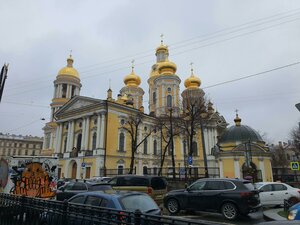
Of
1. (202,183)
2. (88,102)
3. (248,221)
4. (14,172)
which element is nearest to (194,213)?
(202,183)

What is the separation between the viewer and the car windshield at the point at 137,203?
6930mm

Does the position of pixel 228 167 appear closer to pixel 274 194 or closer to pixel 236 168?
pixel 236 168

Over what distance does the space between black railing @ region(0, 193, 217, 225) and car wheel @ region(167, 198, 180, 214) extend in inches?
303

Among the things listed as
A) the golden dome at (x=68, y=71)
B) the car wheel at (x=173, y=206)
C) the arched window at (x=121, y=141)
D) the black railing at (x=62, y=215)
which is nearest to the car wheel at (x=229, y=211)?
the car wheel at (x=173, y=206)

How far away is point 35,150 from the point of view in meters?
106

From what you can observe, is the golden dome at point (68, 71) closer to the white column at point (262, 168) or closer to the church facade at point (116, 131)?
the church facade at point (116, 131)

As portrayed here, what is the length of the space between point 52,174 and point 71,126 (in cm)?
3420

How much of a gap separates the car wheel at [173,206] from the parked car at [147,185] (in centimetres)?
374

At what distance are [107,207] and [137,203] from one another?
922 millimetres

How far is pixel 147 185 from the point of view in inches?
691

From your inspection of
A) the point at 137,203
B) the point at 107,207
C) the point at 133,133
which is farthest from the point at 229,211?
the point at 133,133

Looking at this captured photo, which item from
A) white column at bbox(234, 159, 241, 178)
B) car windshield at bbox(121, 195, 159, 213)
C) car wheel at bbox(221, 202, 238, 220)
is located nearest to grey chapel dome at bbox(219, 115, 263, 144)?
white column at bbox(234, 159, 241, 178)

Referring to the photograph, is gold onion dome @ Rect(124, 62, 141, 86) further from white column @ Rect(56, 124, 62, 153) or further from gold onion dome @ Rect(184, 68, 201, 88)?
white column @ Rect(56, 124, 62, 153)

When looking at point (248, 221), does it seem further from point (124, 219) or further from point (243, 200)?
point (124, 219)
